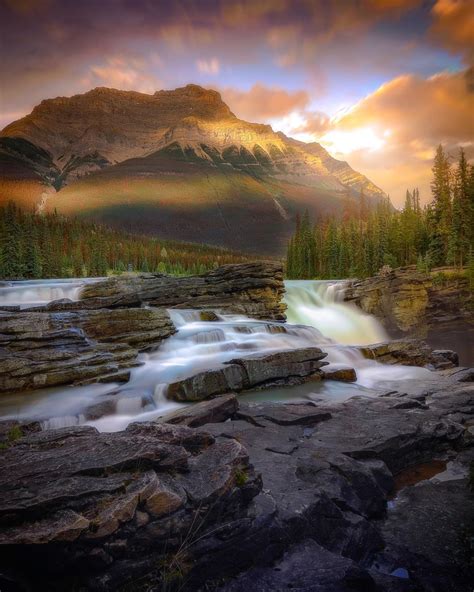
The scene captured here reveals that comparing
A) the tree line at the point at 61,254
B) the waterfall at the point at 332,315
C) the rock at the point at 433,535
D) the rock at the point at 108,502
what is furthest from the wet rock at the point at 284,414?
the tree line at the point at 61,254

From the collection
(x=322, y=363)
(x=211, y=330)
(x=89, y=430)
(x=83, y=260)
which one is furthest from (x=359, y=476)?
(x=83, y=260)

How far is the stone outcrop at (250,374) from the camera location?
47.0 feet

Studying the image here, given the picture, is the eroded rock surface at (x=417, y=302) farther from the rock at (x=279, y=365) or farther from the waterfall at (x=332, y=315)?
the rock at (x=279, y=365)

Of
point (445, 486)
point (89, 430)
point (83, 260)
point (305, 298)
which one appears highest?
point (83, 260)

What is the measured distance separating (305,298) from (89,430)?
3563 centimetres

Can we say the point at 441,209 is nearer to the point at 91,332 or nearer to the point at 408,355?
the point at 408,355

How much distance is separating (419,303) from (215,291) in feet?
80.3

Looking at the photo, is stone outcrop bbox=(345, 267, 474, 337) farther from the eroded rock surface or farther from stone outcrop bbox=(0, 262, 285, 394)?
stone outcrop bbox=(0, 262, 285, 394)

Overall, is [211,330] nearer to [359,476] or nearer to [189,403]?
[189,403]

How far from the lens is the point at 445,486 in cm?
816

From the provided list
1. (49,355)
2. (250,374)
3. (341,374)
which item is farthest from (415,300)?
(49,355)

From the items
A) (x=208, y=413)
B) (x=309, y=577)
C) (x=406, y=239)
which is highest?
(x=406, y=239)

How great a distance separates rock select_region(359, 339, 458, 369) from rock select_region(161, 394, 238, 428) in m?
12.2

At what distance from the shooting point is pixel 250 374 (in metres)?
15.8
